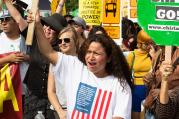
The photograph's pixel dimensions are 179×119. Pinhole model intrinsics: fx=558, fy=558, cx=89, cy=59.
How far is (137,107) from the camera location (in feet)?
17.8

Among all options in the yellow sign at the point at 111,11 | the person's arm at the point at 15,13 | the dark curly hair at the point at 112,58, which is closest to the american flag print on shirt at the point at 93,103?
the dark curly hair at the point at 112,58

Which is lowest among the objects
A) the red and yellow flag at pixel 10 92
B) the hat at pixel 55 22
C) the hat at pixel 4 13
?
the red and yellow flag at pixel 10 92

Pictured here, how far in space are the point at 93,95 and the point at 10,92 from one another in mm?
2123

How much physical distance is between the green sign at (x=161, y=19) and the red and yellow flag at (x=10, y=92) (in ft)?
7.18

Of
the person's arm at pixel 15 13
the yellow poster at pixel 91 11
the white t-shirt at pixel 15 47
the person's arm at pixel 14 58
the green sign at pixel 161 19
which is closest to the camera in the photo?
the green sign at pixel 161 19

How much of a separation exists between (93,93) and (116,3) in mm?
5829

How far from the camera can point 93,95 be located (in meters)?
4.20

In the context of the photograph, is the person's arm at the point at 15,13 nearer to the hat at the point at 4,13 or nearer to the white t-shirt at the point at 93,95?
the hat at the point at 4,13

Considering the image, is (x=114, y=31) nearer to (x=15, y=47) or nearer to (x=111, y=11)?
(x=111, y=11)

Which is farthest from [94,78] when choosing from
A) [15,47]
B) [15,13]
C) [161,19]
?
[15,47]

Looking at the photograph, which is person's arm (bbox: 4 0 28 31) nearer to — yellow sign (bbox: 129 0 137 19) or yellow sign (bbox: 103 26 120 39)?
yellow sign (bbox: 103 26 120 39)

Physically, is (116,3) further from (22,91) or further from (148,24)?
(148,24)

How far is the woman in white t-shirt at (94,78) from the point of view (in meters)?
4.20

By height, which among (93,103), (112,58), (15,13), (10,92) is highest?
(15,13)
